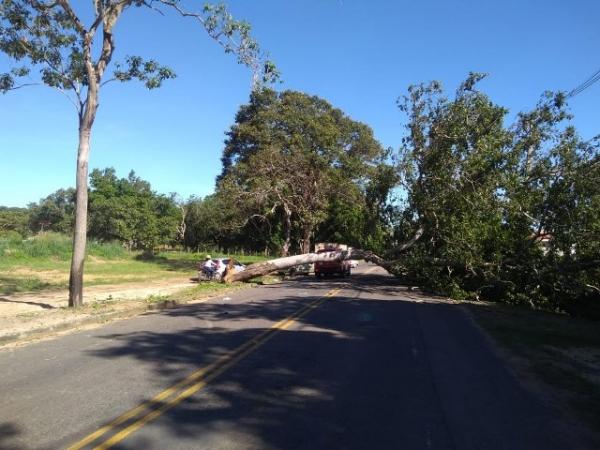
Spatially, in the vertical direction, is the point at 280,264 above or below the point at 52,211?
Answer: below

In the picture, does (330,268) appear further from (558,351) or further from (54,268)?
(558,351)

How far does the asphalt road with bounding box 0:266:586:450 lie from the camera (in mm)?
5496

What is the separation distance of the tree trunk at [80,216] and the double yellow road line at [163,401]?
704 centimetres

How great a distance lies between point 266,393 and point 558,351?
6.97 m

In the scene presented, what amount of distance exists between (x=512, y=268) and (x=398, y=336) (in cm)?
1207

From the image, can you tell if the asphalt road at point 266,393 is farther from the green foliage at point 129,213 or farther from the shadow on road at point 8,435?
the green foliage at point 129,213

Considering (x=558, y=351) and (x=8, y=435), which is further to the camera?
(x=558, y=351)

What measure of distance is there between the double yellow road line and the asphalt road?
19mm

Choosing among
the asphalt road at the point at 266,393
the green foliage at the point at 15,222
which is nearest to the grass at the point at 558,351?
the asphalt road at the point at 266,393

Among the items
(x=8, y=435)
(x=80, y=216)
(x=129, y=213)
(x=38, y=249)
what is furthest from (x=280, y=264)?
(x=129, y=213)

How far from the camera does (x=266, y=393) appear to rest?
701cm

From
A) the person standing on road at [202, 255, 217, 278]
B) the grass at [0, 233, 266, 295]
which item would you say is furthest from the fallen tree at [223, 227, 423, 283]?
the grass at [0, 233, 266, 295]

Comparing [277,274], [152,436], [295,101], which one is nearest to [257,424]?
[152,436]

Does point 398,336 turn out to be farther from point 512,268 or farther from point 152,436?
point 512,268
